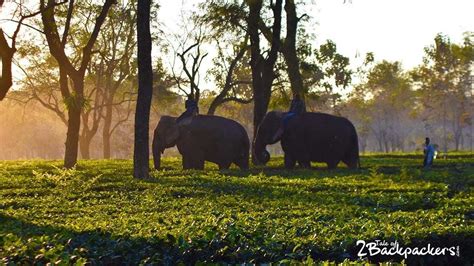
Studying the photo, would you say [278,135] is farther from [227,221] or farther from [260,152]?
[227,221]

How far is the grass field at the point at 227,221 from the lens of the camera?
32.1ft

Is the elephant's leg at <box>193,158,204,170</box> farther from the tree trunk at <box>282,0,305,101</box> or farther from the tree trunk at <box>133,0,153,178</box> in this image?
the tree trunk at <box>133,0,153,178</box>

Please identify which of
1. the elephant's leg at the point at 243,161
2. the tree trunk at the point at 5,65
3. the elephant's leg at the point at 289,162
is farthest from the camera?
the elephant's leg at the point at 243,161

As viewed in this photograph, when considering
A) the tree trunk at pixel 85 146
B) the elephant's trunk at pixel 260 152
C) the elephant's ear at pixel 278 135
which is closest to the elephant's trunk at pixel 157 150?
the elephant's trunk at pixel 260 152

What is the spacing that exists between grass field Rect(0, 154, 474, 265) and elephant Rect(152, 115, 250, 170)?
1086 cm

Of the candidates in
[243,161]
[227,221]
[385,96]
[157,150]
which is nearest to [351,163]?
[243,161]

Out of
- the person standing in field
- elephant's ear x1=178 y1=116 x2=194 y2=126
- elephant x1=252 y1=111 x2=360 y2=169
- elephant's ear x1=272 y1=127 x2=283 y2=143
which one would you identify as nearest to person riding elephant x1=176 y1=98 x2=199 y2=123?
elephant's ear x1=178 y1=116 x2=194 y2=126

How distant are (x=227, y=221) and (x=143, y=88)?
543 inches

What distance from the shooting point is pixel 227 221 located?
11.3 m

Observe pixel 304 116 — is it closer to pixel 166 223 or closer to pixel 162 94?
pixel 166 223

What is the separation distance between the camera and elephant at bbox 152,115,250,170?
104ft

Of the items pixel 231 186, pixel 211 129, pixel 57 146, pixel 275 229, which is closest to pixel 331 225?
pixel 275 229

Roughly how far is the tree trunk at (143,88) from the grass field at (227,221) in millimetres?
3375

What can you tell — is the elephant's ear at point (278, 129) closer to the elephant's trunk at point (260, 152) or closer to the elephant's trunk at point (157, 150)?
the elephant's trunk at point (260, 152)
